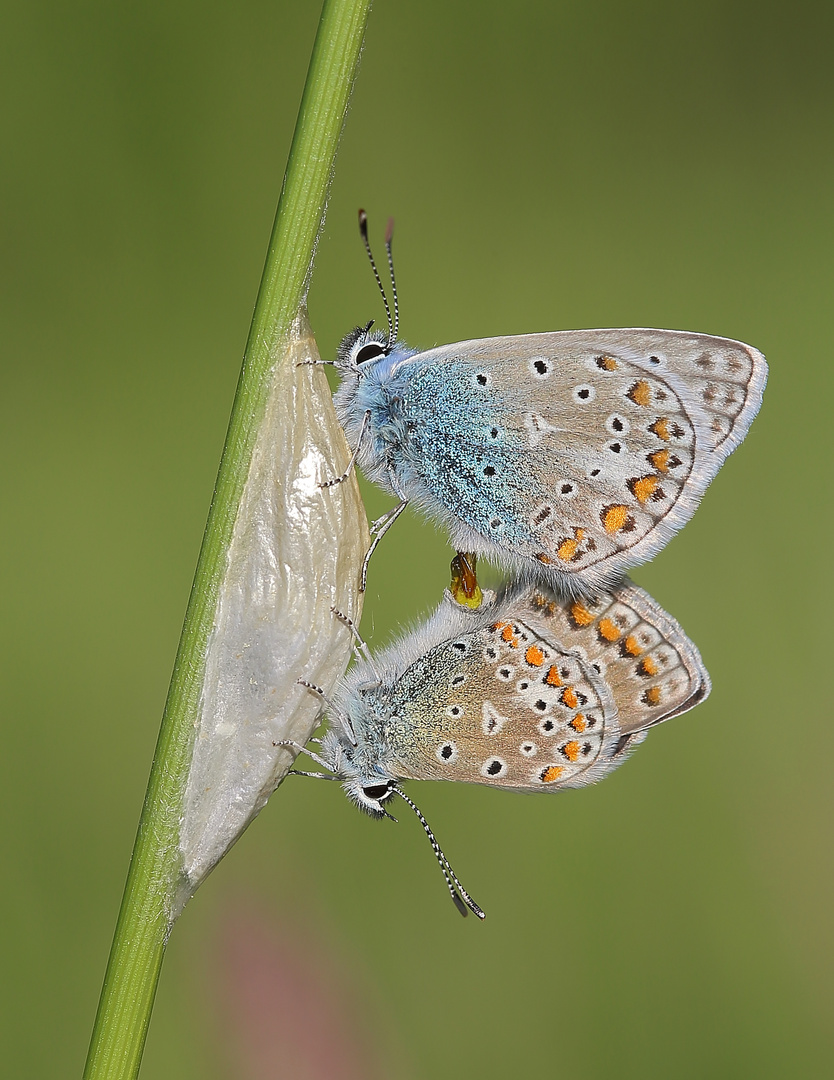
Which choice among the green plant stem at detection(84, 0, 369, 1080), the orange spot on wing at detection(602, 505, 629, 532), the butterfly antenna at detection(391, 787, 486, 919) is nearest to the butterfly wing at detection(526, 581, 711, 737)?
the orange spot on wing at detection(602, 505, 629, 532)

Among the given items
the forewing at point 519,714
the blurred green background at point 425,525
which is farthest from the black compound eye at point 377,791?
the blurred green background at point 425,525

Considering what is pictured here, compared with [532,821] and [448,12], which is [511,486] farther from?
[448,12]

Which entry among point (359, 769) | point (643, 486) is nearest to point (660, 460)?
point (643, 486)

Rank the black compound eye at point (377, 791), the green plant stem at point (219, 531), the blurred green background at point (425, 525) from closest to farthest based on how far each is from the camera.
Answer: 1. the green plant stem at point (219, 531)
2. the black compound eye at point (377, 791)
3. the blurred green background at point (425, 525)

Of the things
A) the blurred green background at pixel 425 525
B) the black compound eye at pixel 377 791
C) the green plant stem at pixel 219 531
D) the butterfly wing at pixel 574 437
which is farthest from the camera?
the blurred green background at pixel 425 525

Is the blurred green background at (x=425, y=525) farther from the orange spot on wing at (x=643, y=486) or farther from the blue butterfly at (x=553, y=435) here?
the orange spot on wing at (x=643, y=486)

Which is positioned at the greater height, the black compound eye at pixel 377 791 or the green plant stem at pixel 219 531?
the green plant stem at pixel 219 531

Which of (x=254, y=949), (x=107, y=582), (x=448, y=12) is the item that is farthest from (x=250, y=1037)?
(x=448, y=12)
